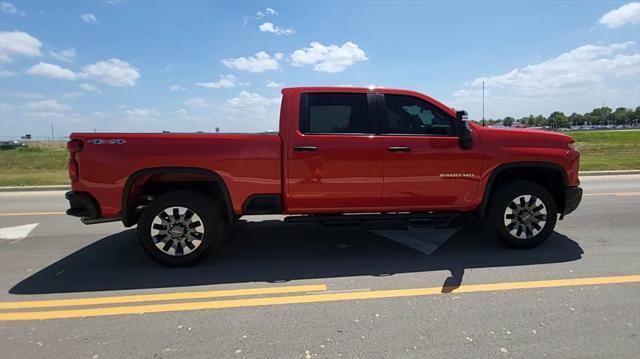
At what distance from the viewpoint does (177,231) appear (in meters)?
4.66

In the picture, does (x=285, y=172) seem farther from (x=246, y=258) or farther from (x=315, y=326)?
(x=315, y=326)

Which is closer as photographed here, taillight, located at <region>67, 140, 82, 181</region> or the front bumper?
taillight, located at <region>67, 140, 82, 181</region>

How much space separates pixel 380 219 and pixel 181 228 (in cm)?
224

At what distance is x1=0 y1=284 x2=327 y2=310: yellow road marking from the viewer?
3.80 meters

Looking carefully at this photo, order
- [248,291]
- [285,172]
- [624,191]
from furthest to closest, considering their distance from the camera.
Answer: [624,191]
[285,172]
[248,291]

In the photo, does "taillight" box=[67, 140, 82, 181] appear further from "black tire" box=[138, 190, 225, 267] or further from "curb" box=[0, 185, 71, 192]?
"curb" box=[0, 185, 71, 192]

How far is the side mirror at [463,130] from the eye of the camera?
16.0 ft

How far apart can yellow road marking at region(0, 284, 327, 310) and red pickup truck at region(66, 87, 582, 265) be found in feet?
2.49

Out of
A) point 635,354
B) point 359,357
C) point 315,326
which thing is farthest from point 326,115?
point 635,354

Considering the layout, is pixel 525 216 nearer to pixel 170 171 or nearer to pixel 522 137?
pixel 522 137

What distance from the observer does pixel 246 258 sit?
16.4 feet

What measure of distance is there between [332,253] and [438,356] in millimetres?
2371

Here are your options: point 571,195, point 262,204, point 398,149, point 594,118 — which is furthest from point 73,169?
point 594,118

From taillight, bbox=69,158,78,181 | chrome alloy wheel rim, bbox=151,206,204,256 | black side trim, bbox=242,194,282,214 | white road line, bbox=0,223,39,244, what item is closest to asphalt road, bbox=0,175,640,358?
white road line, bbox=0,223,39,244
